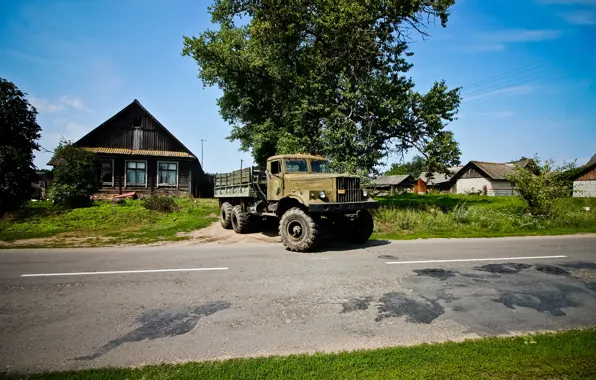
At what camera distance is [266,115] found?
2395 centimetres

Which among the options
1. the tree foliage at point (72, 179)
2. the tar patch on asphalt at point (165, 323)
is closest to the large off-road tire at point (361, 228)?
the tar patch on asphalt at point (165, 323)

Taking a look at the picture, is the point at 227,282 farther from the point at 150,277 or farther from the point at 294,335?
the point at 294,335

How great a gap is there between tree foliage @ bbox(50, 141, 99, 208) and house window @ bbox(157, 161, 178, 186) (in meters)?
7.84

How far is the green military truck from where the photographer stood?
9.15m

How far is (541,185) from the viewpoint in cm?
1577

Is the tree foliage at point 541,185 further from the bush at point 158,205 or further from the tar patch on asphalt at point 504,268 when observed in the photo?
the bush at point 158,205

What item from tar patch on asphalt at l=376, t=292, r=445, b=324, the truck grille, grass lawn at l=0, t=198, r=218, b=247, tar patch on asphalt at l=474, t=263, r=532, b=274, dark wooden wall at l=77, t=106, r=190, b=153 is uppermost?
dark wooden wall at l=77, t=106, r=190, b=153

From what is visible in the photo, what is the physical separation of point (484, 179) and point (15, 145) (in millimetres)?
54756

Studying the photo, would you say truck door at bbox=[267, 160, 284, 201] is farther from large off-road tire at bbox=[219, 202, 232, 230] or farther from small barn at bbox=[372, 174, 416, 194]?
small barn at bbox=[372, 174, 416, 194]

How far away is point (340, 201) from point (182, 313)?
5.88 meters

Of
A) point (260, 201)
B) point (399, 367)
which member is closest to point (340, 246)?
point (260, 201)

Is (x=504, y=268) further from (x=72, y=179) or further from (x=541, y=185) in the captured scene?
(x=72, y=179)

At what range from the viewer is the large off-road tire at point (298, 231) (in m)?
8.88

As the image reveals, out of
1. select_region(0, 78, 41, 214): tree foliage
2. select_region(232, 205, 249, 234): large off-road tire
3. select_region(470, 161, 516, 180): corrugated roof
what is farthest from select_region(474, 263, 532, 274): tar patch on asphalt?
select_region(470, 161, 516, 180): corrugated roof
